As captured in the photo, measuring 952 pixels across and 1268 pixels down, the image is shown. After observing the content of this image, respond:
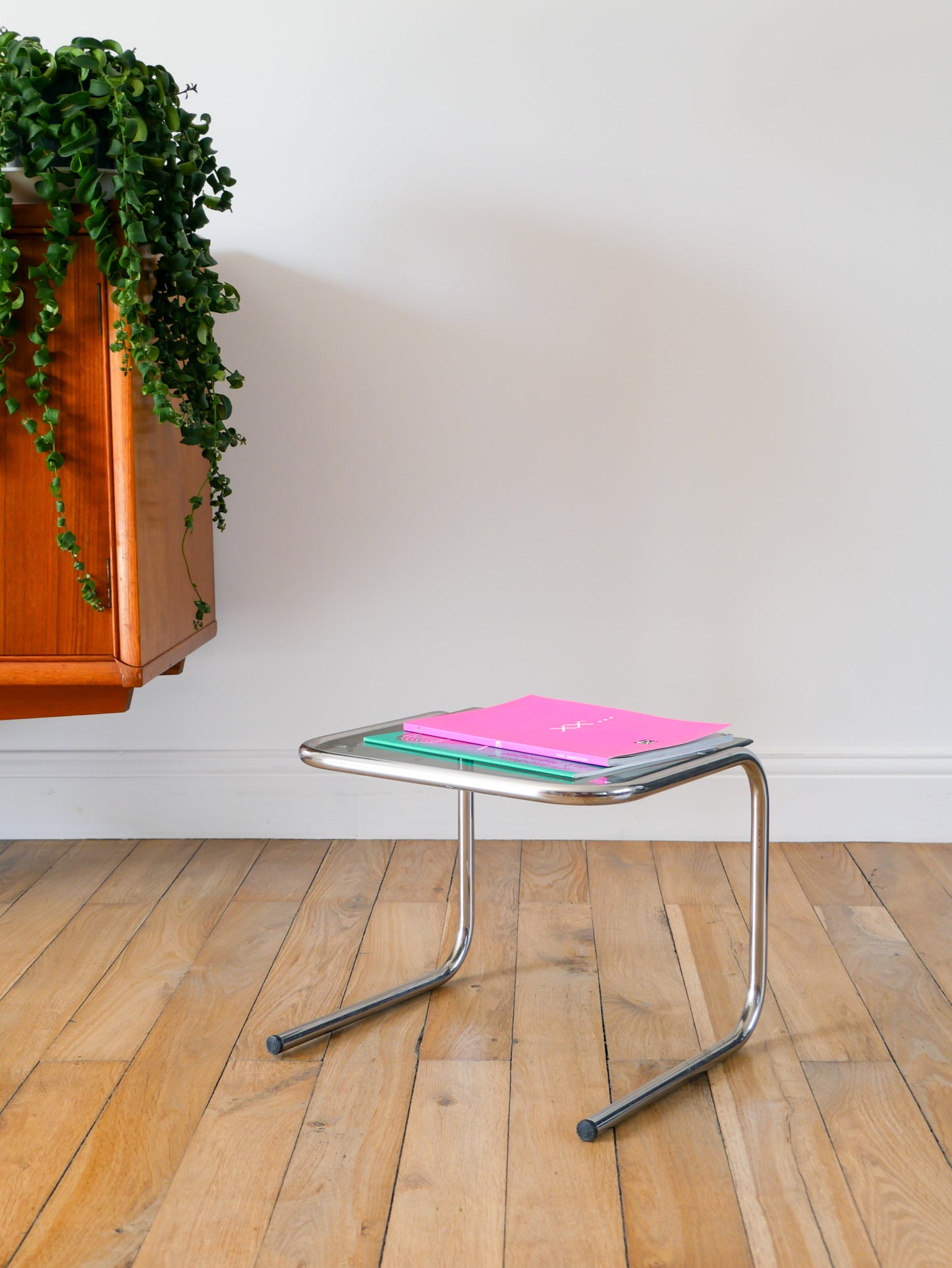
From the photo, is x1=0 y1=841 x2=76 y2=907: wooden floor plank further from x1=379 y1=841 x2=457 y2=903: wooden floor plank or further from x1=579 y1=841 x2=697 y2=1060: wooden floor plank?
x1=579 y1=841 x2=697 y2=1060: wooden floor plank

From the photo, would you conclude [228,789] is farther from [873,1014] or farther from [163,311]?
[873,1014]

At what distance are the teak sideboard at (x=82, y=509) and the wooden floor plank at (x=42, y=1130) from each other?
0.57m

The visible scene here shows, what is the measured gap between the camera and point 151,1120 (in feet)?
3.80

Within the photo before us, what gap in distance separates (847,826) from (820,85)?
4.50 feet

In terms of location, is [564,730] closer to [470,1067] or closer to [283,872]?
[470,1067]

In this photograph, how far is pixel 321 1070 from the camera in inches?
49.7

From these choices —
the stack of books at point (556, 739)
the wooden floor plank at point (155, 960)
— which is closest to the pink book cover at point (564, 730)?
the stack of books at point (556, 739)

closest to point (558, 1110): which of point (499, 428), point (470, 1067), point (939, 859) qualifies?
point (470, 1067)

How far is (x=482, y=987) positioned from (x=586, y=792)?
23.3 inches

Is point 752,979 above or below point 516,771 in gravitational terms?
below

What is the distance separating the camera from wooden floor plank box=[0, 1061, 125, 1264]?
3.32 ft

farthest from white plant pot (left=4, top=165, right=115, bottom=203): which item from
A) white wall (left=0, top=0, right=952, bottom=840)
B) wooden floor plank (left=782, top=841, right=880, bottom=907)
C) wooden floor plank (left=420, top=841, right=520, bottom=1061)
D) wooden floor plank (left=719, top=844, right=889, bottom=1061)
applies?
wooden floor plank (left=782, top=841, right=880, bottom=907)

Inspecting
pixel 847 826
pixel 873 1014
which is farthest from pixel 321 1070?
pixel 847 826

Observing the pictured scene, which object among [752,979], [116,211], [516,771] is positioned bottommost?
[752,979]
